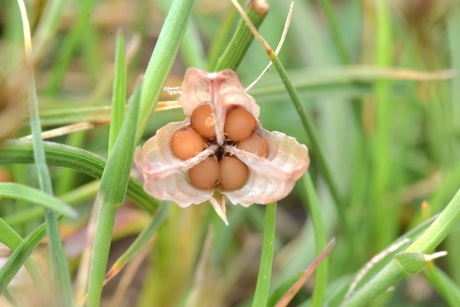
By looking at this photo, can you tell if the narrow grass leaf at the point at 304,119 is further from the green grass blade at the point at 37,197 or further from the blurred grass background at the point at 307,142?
the green grass blade at the point at 37,197

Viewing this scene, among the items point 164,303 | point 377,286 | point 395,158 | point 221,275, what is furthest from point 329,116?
point 377,286

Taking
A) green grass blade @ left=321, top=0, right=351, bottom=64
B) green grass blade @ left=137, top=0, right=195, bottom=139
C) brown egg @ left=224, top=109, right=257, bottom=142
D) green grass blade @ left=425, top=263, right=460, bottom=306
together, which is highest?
green grass blade @ left=321, top=0, right=351, bottom=64

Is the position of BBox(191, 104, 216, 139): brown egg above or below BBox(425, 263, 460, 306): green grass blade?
above

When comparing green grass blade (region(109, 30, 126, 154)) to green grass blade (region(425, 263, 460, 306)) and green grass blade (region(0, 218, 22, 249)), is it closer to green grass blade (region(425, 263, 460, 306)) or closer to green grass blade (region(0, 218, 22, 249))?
green grass blade (region(0, 218, 22, 249))

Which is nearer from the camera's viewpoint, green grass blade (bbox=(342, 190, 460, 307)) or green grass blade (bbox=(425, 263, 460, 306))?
green grass blade (bbox=(342, 190, 460, 307))

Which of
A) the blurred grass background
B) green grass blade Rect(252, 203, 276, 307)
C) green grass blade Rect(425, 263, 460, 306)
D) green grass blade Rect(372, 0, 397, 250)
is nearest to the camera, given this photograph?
green grass blade Rect(252, 203, 276, 307)

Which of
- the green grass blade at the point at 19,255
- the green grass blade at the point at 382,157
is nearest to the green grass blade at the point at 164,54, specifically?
the green grass blade at the point at 19,255

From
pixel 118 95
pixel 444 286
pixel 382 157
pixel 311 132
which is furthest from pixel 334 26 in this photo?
pixel 118 95

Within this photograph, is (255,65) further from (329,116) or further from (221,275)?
(221,275)

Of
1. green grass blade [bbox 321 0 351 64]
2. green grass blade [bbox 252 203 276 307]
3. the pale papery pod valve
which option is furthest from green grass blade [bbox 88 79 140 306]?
green grass blade [bbox 321 0 351 64]
